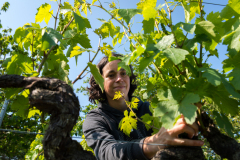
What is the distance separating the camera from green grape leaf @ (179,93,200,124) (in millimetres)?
729

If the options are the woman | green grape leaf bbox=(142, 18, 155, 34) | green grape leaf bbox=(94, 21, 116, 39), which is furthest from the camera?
green grape leaf bbox=(94, 21, 116, 39)

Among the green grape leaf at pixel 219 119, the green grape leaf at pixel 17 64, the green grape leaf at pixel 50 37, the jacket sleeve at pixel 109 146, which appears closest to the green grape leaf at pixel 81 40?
the green grape leaf at pixel 50 37

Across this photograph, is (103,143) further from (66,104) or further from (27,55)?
(27,55)

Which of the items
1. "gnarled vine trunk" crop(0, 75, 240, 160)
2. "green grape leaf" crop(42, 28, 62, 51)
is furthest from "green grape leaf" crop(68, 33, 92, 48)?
"gnarled vine trunk" crop(0, 75, 240, 160)

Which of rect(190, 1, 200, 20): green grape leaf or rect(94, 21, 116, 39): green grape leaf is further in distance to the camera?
rect(94, 21, 116, 39): green grape leaf

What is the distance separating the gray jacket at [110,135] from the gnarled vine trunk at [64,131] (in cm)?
29

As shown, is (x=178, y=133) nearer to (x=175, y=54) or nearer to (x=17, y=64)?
(x=175, y=54)

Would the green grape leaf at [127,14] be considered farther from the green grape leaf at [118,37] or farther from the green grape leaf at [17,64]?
the green grape leaf at [17,64]

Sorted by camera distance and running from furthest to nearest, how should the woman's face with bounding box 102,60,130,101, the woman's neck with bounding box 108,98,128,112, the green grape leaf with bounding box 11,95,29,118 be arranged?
1. the woman's neck with bounding box 108,98,128,112
2. the woman's face with bounding box 102,60,130,101
3. the green grape leaf with bounding box 11,95,29,118

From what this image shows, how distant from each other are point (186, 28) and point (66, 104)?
30.6 inches

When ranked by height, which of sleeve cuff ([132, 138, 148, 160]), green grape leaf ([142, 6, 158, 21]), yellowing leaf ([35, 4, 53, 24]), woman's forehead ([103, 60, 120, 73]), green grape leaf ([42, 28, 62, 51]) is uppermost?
yellowing leaf ([35, 4, 53, 24])

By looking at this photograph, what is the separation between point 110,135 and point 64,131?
29.2 inches

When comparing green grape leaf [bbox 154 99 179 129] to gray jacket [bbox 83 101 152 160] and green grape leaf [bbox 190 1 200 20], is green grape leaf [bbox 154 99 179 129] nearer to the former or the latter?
gray jacket [bbox 83 101 152 160]

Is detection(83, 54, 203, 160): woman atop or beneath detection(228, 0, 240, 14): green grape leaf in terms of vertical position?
beneath
